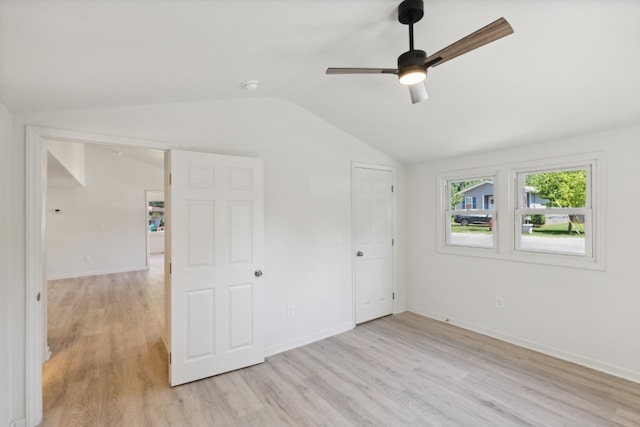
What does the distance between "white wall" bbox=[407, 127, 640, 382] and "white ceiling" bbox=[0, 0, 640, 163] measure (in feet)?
1.12

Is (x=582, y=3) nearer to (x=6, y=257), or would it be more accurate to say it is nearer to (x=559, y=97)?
(x=559, y=97)

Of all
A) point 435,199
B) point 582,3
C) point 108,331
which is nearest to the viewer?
point 582,3

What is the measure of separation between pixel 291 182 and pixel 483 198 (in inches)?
97.3

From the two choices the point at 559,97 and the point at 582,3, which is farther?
the point at 559,97

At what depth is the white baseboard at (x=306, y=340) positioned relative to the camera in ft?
10.4

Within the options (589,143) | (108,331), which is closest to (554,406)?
(589,143)

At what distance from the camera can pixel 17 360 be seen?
2.07m

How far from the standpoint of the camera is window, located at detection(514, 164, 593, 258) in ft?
9.70

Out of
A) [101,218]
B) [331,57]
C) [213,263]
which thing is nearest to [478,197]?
[331,57]

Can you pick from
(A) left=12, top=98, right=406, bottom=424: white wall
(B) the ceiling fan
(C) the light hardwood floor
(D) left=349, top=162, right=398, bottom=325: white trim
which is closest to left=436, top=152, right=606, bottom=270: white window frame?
(D) left=349, top=162, right=398, bottom=325: white trim

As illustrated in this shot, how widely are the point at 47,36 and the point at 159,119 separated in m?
1.45

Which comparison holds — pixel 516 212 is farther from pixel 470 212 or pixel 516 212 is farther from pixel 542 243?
pixel 470 212

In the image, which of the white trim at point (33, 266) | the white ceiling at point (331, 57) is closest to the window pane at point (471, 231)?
the white ceiling at point (331, 57)

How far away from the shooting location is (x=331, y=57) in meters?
2.19
